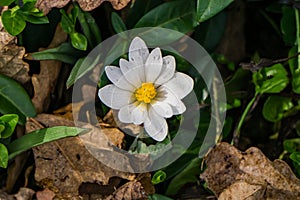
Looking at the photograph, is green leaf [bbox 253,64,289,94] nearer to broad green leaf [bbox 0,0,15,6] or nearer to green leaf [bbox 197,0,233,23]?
green leaf [bbox 197,0,233,23]

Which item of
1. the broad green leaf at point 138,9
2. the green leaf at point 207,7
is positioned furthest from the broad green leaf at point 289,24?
the broad green leaf at point 138,9

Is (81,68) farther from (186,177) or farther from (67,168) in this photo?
(186,177)

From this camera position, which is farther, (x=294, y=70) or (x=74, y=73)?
(x=294, y=70)

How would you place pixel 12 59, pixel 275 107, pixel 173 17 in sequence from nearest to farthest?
pixel 12 59 → pixel 173 17 → pixel 275 107

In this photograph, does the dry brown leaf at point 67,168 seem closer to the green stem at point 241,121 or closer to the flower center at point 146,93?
the flower center at point 146,93

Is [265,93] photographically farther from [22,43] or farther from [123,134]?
[22,43]

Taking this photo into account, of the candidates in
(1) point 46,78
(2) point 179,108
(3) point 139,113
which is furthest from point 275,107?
(1) point 46,78

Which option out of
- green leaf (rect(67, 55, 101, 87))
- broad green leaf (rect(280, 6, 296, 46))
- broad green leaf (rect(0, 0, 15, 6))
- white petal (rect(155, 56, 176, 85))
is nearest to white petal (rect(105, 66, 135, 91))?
white petal (rect(155, 56, 176, 85))
